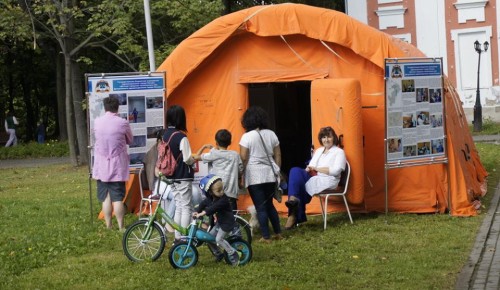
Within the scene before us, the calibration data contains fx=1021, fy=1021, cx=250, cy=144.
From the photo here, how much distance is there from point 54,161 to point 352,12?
16.2 m

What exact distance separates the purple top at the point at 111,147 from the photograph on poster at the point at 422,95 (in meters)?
3.66

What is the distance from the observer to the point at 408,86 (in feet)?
41.6

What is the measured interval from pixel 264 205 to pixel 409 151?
2.48 meters

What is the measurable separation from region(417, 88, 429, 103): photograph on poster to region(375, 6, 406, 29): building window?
28.8 meters

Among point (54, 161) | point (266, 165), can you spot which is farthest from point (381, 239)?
point (54, 161)

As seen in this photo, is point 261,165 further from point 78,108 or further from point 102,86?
point 78,108

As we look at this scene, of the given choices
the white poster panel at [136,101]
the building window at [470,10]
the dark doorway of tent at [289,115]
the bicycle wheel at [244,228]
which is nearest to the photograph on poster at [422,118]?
the white poster panel at [136,101]

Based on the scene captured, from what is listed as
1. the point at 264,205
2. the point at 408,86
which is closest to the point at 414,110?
the point at 408,86

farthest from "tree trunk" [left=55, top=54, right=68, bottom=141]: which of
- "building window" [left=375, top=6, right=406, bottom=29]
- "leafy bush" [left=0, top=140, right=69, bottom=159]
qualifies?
"building window" [left=375, top=6, right=406, bottom=29]

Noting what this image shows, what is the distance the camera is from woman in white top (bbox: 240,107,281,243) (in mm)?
11211

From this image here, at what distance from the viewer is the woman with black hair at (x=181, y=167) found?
413 inches

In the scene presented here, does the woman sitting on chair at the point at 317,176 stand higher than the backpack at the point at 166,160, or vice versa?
the backpack at the point at 166,160

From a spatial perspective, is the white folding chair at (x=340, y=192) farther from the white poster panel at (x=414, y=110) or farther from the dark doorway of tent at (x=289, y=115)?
the dark doorway of tent at (x=289, y=115)

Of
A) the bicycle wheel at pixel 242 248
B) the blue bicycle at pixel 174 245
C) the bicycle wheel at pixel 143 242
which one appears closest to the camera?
the blue bicycle at pixel 174 245
